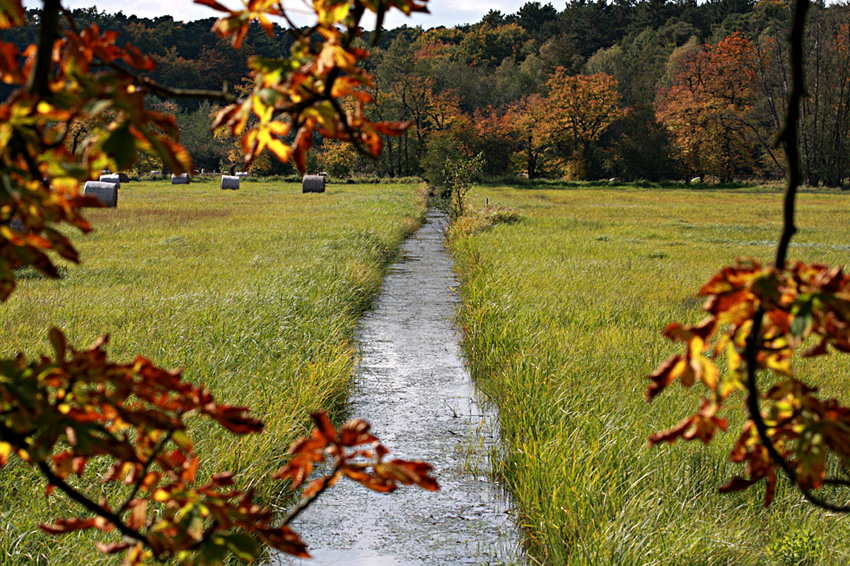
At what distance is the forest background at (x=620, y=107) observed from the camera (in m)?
48.4

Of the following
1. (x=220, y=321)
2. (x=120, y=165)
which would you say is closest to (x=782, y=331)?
(x=120, y=165)

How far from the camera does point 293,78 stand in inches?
44.6

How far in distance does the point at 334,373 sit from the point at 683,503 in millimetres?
3275

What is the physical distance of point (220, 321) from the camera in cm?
694

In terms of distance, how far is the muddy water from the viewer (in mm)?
4031

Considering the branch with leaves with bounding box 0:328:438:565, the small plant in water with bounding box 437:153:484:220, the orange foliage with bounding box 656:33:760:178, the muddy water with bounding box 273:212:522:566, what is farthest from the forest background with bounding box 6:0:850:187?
the branch with leaves with bounding box 0:328:438:565

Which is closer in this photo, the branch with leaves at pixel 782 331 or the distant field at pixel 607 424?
the branch with leaves at pixel 782 331

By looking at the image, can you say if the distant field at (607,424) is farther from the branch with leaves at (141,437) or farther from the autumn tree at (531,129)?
the autumn tree at (531,129)

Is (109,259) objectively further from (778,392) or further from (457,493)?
(778,392)

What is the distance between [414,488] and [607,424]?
1.33m

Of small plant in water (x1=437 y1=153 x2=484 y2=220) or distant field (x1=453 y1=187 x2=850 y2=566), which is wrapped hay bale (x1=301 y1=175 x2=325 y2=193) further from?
distant field (x1=453 y1=187 x2=850 y2=566)

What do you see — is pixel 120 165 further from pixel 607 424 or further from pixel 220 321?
A: pixel 220 321

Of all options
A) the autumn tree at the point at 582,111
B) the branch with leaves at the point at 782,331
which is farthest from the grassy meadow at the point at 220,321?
Result: the autumn tree at the point at 582,111

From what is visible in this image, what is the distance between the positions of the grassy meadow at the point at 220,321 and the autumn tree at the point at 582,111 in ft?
150
